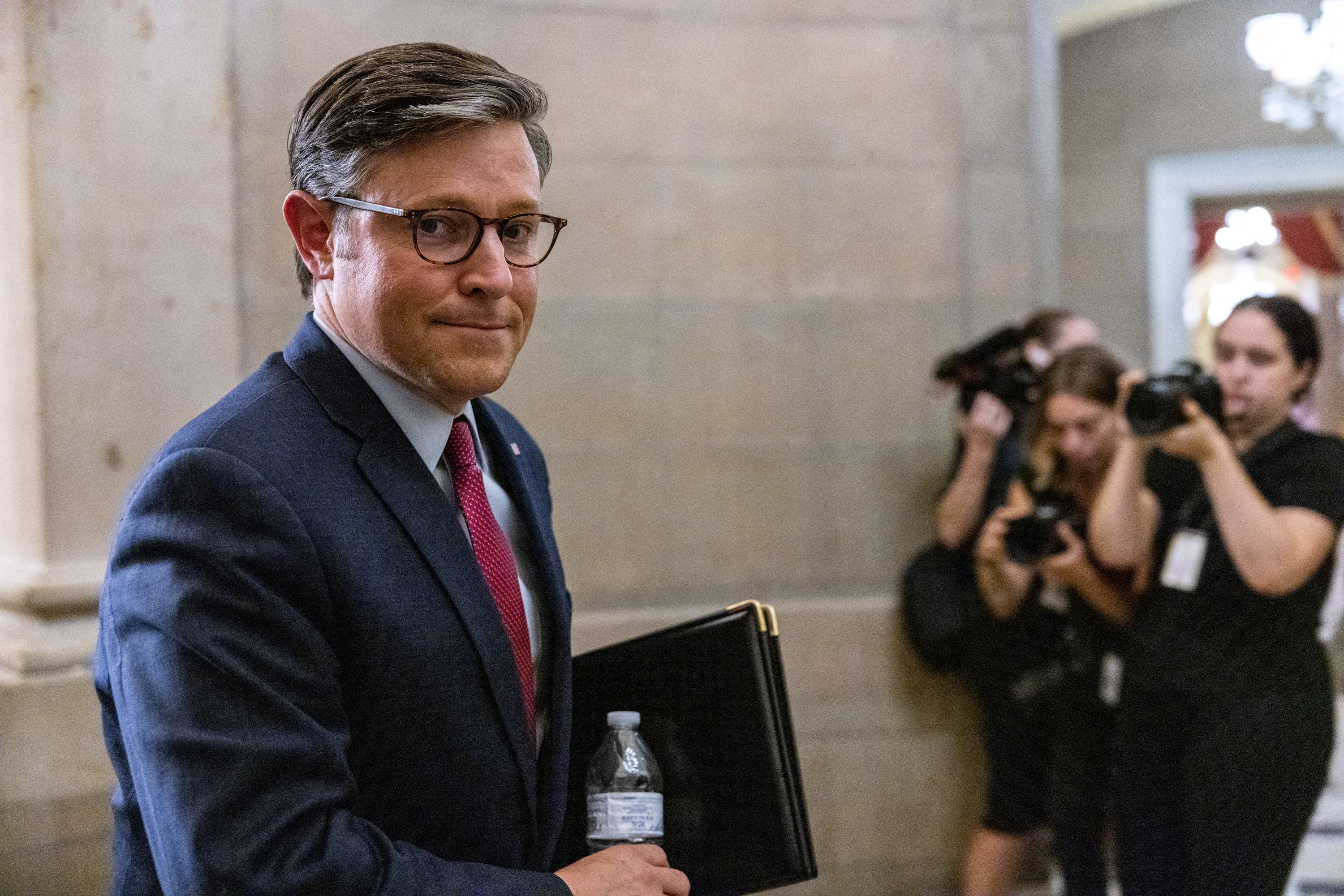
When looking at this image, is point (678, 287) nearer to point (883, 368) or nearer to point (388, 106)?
point (883, 368)

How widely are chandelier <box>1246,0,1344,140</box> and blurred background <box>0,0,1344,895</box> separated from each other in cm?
268

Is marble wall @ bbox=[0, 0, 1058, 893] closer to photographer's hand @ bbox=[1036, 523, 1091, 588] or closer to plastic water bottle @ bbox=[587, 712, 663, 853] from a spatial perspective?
photographer's hand @ bbox=[1036, 523, 1091, 588]

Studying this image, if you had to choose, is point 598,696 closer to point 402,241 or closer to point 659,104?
point 402,241

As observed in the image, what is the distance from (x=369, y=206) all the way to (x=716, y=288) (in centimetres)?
211

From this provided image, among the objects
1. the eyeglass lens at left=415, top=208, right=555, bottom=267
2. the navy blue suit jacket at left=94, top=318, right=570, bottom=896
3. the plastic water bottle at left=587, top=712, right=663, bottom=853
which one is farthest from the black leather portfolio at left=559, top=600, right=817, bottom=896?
the eyeglass lens at left=415, top=208, right=555, bottom=267

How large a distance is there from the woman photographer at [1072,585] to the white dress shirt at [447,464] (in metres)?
1.82

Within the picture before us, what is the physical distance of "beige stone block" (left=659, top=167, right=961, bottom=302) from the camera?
3.27m

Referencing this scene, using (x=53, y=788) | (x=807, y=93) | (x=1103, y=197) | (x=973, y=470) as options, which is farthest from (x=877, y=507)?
(x=1103, y=197)

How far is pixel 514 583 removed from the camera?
133 cm

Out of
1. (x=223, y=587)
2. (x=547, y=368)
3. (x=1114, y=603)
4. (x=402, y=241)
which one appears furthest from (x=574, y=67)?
(x=223, y=587)

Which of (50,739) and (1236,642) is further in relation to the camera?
(50,739)

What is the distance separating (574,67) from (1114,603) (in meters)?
1.89

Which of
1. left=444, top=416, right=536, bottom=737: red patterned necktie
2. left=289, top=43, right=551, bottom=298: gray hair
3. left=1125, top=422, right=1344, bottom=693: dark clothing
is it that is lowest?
left=1125, top=422, right=1344, bottom=693: dark clothing

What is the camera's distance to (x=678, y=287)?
3.26 metres
